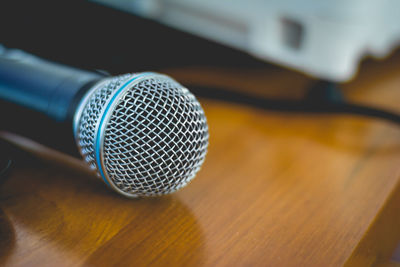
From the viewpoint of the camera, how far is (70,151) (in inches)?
14.3

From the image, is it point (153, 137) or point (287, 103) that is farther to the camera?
point (287, 103)

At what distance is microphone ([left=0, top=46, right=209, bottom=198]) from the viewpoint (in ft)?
1.02

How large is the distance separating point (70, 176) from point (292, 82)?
1.18 ft

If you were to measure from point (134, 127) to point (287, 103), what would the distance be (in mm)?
268

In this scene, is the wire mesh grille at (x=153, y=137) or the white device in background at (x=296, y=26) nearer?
the wire mesh grille at (x=153, y=137)

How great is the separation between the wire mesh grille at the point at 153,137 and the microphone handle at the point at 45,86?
0.19 ft

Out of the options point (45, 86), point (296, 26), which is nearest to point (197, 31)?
point (296, 26)

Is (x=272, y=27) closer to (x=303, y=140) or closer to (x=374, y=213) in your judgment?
(x=303, y=140)

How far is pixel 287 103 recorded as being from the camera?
0.53 m

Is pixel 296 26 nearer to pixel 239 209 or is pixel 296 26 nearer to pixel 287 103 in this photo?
pixel 287 103

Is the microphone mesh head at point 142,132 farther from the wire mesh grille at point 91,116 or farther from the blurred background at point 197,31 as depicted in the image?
the blurred background at point 197,31

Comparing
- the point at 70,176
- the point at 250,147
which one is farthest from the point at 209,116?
the point at 70,176

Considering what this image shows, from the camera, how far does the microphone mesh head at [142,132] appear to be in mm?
312

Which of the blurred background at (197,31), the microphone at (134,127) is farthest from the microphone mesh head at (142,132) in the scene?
the blurred background at (197,31)
